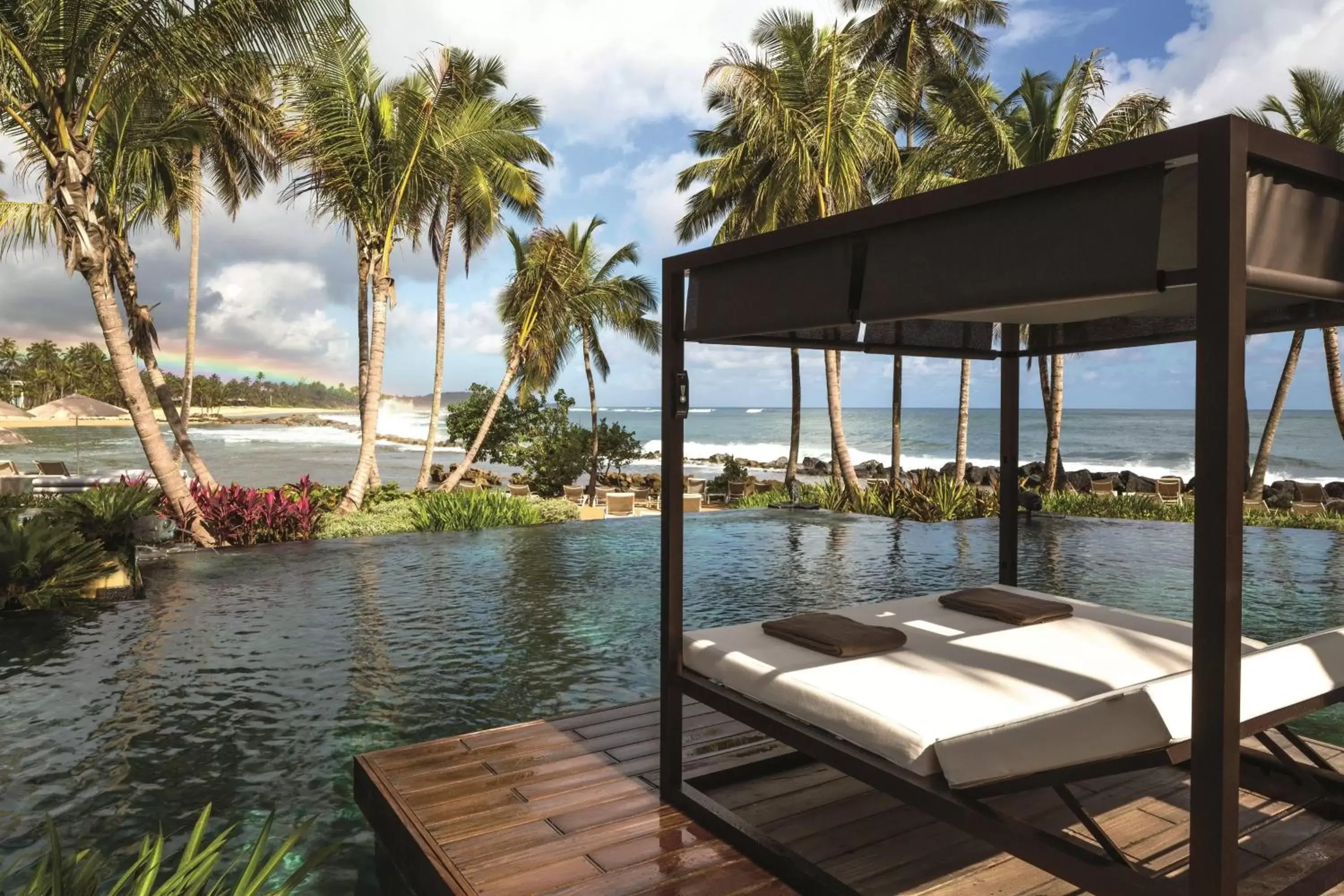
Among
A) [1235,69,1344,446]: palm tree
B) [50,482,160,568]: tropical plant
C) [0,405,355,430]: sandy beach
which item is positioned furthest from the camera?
[0,405,355,430]: sandy beach

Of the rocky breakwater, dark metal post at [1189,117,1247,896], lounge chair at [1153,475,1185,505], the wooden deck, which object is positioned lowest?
the wooden deck

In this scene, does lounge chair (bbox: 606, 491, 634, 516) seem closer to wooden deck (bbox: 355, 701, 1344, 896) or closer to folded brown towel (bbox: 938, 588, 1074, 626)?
folded brown towel (bbox: 938, 588, 1074, 626)

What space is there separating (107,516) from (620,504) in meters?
8.17

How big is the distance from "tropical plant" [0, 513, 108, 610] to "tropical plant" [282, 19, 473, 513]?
5.21 metres

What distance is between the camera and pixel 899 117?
18.4m

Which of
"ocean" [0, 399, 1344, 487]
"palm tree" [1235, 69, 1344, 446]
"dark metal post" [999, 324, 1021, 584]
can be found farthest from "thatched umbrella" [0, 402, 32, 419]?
"palm tree" [1235, 69, 1344, 446]

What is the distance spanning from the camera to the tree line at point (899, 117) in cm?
1270

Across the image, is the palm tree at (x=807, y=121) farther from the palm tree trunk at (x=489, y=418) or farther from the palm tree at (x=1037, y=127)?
the palm tree trunk at (x=489, y=418)

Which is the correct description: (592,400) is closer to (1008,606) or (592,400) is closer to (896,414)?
(896,414)

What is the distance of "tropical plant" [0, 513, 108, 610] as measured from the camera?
6812 millimetres

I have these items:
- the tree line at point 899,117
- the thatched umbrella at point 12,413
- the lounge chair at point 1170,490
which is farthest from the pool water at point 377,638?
the thatched umbrella at point 12,413

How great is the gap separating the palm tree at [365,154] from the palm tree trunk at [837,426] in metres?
7.36

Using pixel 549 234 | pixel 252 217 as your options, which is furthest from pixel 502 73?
pixel 252 217

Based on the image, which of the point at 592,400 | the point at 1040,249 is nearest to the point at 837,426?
the point at 592,400
